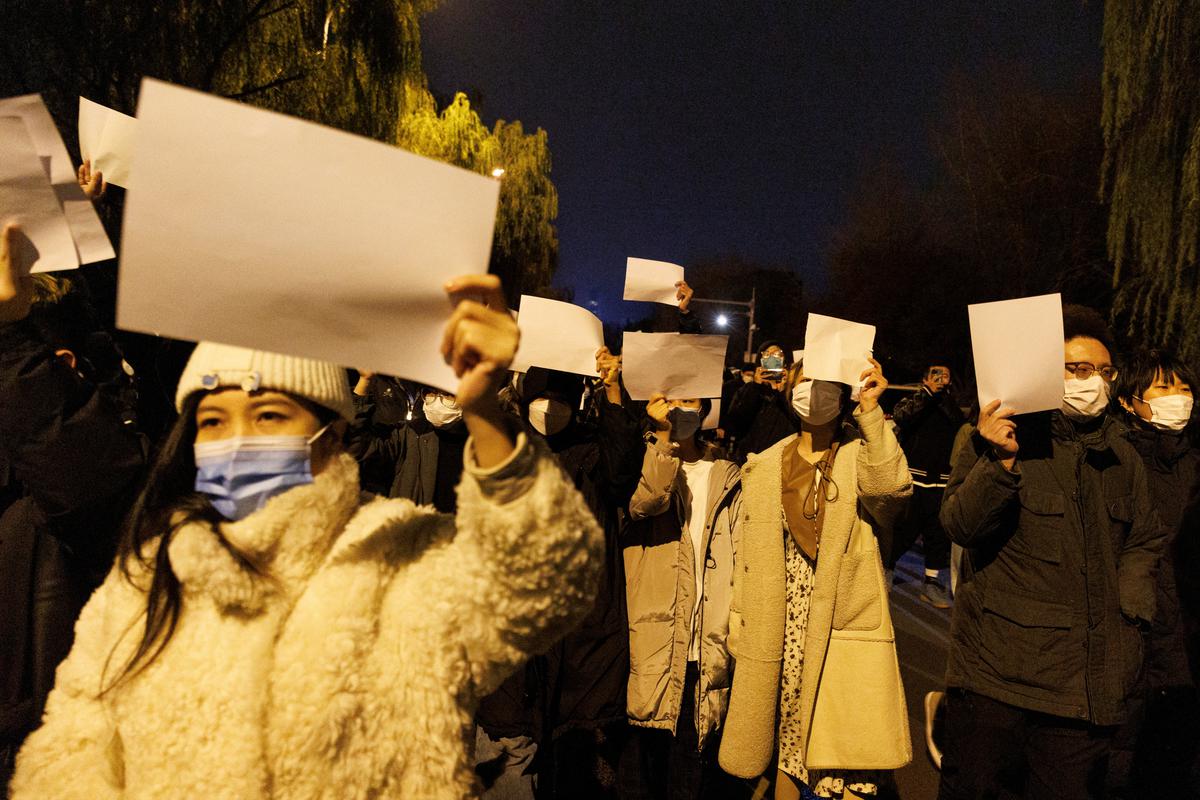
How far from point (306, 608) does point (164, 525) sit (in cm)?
42

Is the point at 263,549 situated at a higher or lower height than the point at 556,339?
lower

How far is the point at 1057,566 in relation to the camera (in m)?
3.06

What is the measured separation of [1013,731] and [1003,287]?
66.1 feet

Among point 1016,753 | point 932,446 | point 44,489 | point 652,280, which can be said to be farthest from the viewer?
point 932,446

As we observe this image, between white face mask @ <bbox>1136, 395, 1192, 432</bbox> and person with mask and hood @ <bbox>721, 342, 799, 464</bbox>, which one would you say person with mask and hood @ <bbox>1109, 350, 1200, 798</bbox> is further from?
person with mask and hood @ <bbox>721, 342, 799, 464</bbox>

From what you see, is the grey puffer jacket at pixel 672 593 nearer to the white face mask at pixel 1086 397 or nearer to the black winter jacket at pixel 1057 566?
the black winter jacket at pixel 1057 566

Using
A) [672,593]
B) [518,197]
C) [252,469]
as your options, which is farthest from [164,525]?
[518,197]

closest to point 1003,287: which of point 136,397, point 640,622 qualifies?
point 640,622

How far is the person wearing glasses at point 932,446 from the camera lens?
25.8ft

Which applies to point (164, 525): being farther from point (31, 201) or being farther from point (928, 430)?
point (928, 430)

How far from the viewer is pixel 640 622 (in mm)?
3695

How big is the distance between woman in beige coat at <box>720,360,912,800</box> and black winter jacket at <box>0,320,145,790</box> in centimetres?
267

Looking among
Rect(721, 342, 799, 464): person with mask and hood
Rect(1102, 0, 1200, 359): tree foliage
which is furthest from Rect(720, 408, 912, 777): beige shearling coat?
Rect(1102, 0, 1200, 359): tree foliage

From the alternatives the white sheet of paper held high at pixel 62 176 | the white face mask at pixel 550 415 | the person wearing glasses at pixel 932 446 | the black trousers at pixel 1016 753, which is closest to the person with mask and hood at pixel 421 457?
the white face mask at pixel 550 415
